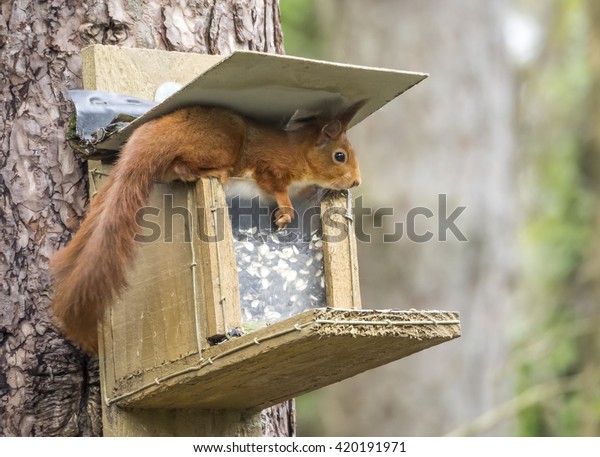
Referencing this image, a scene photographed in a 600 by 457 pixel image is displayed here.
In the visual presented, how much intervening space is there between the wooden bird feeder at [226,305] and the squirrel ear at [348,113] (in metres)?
0.03

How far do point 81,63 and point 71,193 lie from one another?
1.19 ft

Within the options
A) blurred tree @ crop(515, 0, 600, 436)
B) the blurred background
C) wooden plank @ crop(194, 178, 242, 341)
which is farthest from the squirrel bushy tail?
blurred tree @ crop(515, 0, 600, 436)

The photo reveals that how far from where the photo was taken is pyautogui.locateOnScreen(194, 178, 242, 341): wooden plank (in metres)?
2.30

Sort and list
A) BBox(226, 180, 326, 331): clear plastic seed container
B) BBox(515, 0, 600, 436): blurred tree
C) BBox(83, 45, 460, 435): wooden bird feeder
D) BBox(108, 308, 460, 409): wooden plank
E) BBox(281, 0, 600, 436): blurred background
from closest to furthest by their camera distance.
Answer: BBox(108, 308, 460, 409): wooden plank, BBox(83, 45, 460, 435): wooden bird feeder, BBox(226, 180, 326, 331): clear plastic seed container, BBox(281, 0, 600, 436): blurred background, BBox(515, 0, 600, 436): blurred tree

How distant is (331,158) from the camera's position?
9.15 ft

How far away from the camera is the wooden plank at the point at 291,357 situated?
6.91 ft

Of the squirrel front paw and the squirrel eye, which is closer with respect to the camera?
the squirrel front paw

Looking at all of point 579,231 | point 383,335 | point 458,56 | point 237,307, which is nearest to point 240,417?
point 237,307

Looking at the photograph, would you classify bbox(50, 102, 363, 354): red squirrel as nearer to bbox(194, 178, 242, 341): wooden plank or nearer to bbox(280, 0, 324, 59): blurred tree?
bbox(194, 178, 242, 341): wooden plank

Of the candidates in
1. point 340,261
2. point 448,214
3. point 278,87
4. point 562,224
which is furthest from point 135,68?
point 562,224

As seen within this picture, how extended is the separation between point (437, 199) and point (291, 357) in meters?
3.72

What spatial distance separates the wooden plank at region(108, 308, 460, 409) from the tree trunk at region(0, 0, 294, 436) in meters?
0.18

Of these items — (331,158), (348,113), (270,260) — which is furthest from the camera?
(331,158)

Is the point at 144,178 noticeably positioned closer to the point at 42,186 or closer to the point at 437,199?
the point at 42,186
